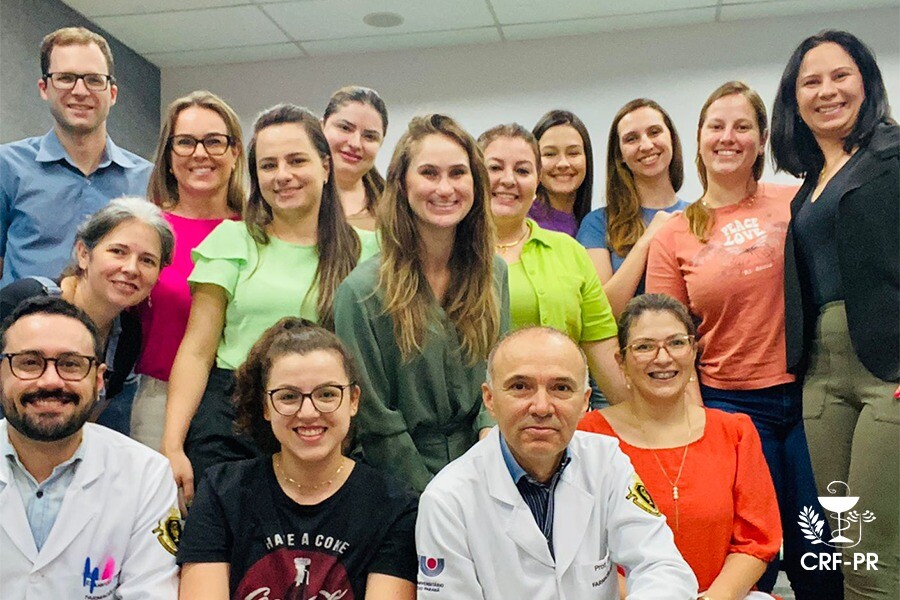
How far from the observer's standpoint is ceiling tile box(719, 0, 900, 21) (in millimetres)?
4848

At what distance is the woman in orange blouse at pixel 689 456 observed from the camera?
202cm

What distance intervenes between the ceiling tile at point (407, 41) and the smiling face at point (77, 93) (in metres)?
2.66

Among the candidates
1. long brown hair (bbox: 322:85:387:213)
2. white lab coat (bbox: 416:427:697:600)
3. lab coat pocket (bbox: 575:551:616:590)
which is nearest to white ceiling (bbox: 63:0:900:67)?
long brown hair (bbox: 322:85:387:213)

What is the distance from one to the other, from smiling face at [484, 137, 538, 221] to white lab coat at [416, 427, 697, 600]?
0.87m

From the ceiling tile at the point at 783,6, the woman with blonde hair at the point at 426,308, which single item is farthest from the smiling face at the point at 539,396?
the ceiling tile at the point at 783,6

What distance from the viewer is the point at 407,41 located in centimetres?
520

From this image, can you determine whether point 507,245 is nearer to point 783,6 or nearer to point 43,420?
point 43,420

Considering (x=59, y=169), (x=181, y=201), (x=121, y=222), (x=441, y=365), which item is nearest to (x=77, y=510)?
(x=121, y=222)

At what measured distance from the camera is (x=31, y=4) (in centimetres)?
450

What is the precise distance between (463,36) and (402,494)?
3.96 metres

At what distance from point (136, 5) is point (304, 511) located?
4016mm

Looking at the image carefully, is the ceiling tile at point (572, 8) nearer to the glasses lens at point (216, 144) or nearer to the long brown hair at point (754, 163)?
the long brown hair at point (754, 163)

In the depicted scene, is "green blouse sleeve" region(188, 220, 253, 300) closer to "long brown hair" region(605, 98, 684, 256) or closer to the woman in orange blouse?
the woman in orange blouse

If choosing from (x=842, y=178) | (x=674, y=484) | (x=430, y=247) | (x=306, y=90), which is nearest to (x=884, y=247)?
(x=842, y=178)
